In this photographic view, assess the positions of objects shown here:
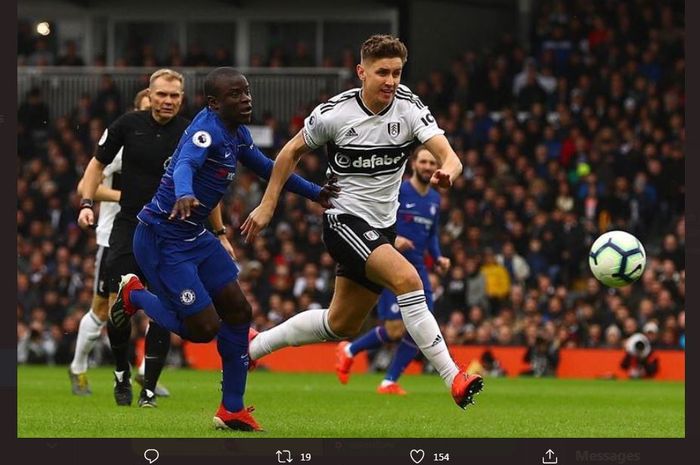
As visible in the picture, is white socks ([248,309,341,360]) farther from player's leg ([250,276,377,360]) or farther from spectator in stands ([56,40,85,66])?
spectator in stands ([56,40,85,66])

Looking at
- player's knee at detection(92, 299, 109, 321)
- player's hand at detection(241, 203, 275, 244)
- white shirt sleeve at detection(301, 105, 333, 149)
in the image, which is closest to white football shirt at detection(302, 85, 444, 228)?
white shirt sleeve at detection(301, 105, 333, 149)

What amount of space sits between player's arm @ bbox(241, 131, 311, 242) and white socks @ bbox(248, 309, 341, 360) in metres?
1.21

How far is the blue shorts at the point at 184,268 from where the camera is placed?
28.9ft

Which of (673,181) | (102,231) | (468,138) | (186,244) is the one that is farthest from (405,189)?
(468,138)

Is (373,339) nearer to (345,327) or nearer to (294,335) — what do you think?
(294,335)

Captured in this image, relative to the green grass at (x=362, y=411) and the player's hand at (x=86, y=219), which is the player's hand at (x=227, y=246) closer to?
the player's hand at (x=86, y=219)

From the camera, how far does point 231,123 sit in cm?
872

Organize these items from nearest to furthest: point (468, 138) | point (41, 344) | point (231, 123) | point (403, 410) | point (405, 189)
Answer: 1. point (231, 123)
2. point (403, 410)
3. point (405, 189)
4. point (41, 344)
5. point (468, 138)

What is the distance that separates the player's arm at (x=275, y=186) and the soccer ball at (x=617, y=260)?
2403 mm

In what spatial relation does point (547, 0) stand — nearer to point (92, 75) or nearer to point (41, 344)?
point (92, 75)
